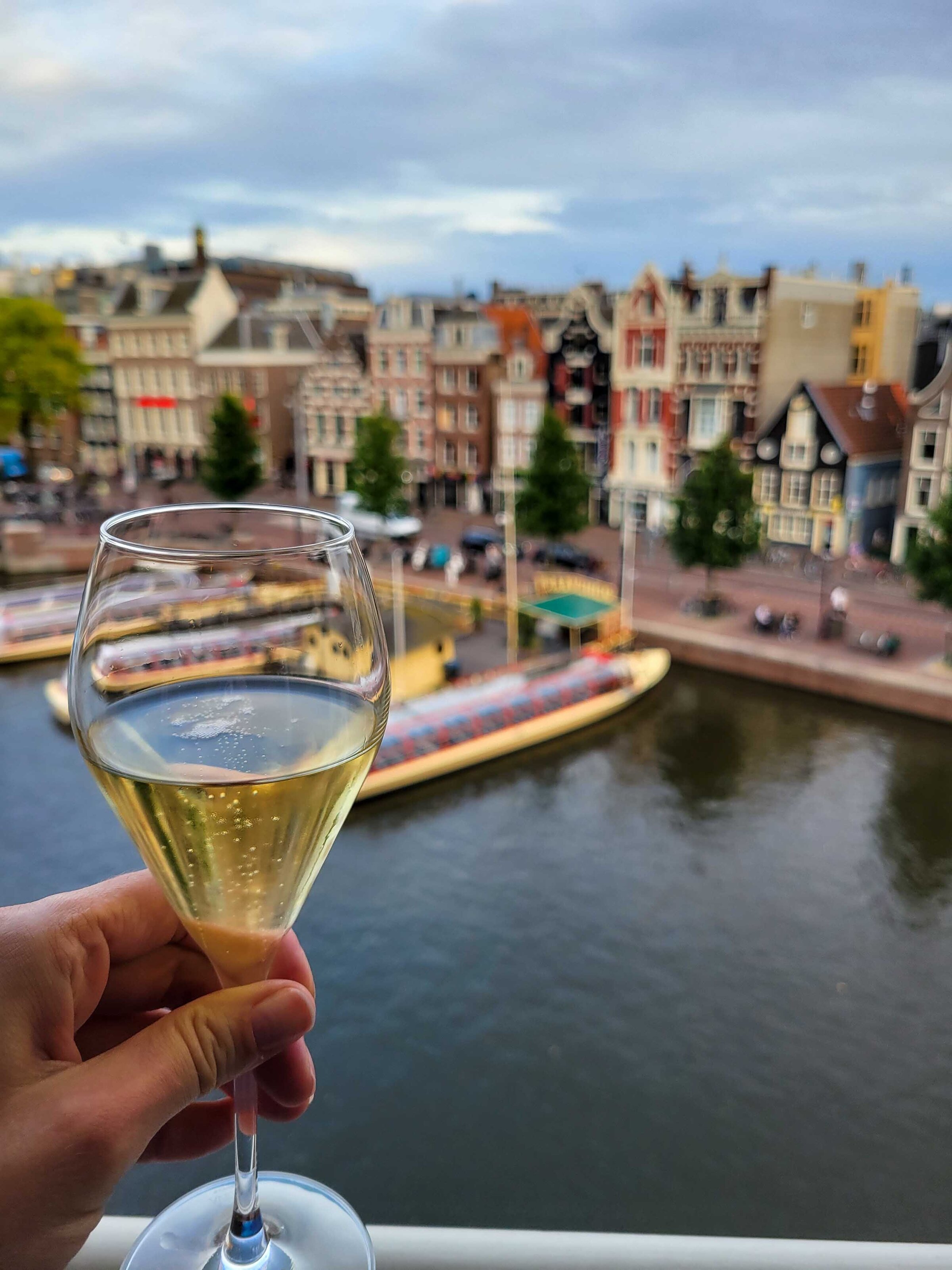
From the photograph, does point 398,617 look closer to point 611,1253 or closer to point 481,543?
point 481,543

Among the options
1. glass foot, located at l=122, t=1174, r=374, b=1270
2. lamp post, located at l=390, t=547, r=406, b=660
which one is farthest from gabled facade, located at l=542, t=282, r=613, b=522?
glass foot, located at l=122, t=1174, r=374, b=1270

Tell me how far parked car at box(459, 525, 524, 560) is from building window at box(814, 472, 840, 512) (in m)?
5.97

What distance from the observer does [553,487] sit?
18672 millimetres

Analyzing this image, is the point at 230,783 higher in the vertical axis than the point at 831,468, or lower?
higher

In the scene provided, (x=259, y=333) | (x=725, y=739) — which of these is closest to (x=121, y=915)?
(x=725, y=739)

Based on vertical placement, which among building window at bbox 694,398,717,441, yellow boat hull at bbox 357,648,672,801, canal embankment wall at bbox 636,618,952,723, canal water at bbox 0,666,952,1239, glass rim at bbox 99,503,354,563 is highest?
glass rim at bbox 99,503,354,563

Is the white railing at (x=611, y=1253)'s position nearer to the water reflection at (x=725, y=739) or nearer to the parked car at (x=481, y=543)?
the water reflection at (x=725, y=739)

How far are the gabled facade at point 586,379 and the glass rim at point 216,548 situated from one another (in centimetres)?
2318

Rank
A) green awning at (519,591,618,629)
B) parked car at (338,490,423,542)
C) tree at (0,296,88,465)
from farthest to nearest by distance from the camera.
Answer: tree at (0,296,88,465), parked car at (338,490,423,542), green awning at (519,591,618,629)

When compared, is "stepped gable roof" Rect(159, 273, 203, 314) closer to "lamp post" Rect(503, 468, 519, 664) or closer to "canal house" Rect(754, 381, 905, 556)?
"lamp post" Rect(503, 468, 519, 664)

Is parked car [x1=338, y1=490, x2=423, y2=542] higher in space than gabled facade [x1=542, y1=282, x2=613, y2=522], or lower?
lower

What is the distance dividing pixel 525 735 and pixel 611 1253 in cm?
1154

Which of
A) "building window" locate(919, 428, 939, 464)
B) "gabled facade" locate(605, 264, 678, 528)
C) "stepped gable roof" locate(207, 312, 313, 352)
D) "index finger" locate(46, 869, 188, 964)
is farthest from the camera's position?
"stepped gable roof" locate(207, 312, 313, 352)

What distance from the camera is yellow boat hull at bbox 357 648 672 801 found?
37.5 feet
